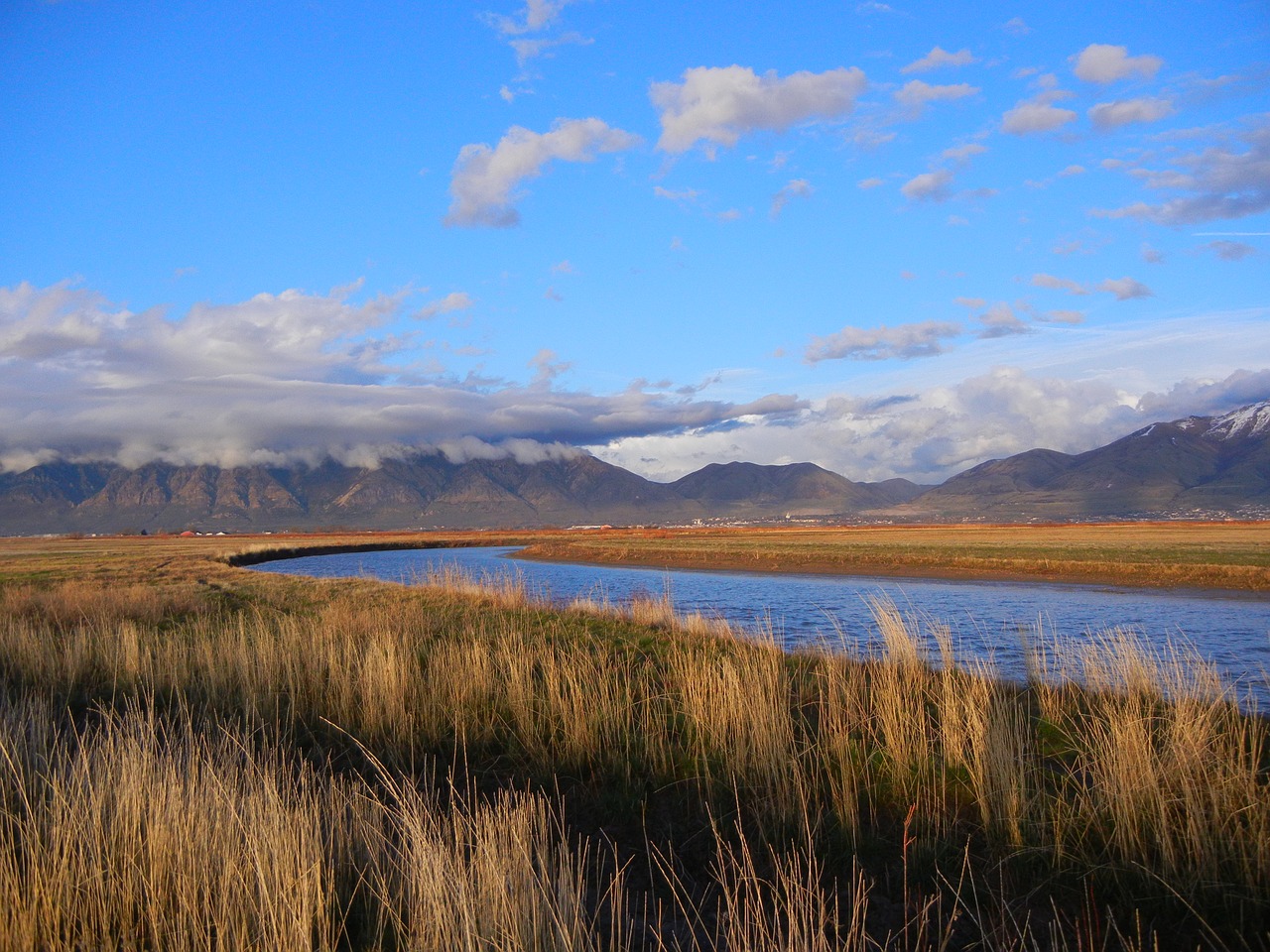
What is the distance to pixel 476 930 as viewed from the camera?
3738mm

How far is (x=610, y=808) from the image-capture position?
6891mm

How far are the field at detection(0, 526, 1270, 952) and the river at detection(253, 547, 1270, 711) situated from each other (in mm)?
2067

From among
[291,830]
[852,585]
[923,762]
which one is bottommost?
[852,585]

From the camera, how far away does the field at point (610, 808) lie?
4.03 meters

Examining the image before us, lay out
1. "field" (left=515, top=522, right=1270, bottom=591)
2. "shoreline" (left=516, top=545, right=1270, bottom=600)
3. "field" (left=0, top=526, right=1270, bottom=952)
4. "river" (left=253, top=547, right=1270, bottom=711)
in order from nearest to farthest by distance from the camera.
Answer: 1. "field" (left=0, top=526, right=1270, bottom=952)
2. "river" (left=253, top=547, right=1270, bottom=711)
3. "shoreline" (left=516, top=545, right=1270, bottom=600)
4. "field" (left=515, top=522, right=1270, bottom=591)

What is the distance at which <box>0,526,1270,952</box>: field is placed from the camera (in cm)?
403

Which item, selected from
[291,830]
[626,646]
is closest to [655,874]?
[291,830]

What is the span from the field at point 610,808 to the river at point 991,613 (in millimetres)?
2067

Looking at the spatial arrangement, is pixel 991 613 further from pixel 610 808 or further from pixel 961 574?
pixel 610 808

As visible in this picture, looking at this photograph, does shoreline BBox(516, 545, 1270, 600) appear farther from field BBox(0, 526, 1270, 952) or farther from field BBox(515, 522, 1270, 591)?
field BBox(0, 526, 1270, 952)

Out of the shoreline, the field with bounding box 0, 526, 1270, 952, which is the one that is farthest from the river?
the field with bounding box 0, 526, 1270, 952

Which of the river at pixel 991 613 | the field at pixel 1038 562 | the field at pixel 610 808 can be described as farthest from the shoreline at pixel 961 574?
the field at pixel 610 808

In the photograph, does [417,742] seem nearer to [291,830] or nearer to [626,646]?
[291,830]

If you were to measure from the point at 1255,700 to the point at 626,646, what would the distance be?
29.7ft
